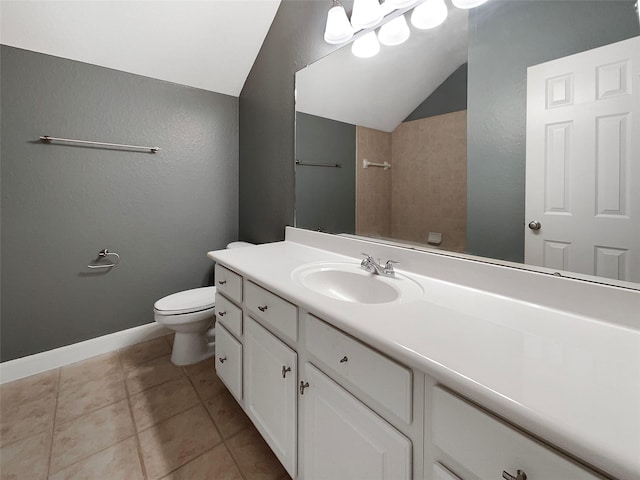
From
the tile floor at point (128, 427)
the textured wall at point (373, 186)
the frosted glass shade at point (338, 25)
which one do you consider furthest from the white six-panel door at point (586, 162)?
the tile floor at point (128, 427)

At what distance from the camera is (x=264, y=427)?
116cm

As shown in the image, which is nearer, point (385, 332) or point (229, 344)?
point (385, 332)

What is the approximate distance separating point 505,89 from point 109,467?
2050 mm

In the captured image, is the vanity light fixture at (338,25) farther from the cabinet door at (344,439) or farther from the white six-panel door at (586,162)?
the cabinet door at (344,439)

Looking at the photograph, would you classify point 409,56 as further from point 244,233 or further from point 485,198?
point 244,233

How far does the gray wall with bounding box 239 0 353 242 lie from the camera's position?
1767mm

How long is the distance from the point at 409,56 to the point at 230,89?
1632 millimetres

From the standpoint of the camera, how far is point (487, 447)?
1.63 feet

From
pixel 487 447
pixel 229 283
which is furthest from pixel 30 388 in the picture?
pixel 487 447

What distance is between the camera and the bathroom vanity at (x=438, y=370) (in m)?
0.44

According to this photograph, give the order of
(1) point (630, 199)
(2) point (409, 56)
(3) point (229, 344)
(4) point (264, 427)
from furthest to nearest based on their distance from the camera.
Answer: (3) point (229, 344) < (2) point (409, 56) < (4) point (264, 427) < (1) point (630, 199)

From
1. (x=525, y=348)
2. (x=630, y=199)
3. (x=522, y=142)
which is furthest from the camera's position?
(x=522, y=142)

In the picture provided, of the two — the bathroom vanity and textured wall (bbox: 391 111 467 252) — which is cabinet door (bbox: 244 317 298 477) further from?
textured wall (bbox: 391 111 467 252)

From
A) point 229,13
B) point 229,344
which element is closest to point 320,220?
point 229,344
